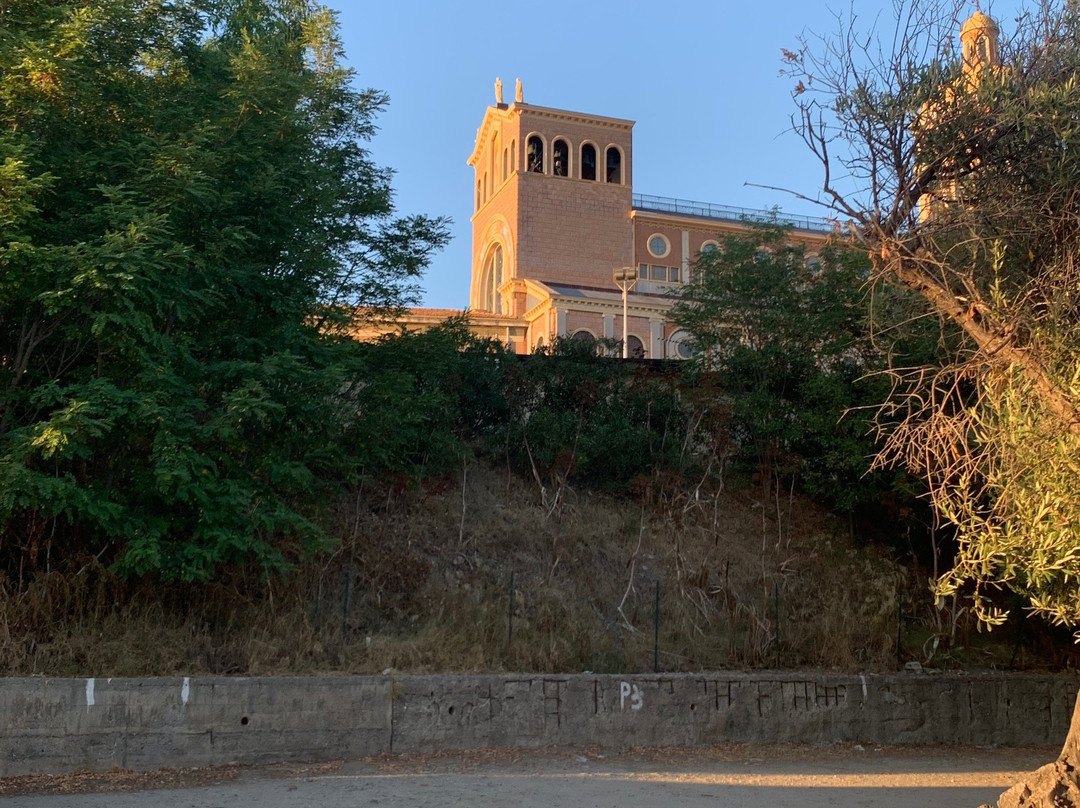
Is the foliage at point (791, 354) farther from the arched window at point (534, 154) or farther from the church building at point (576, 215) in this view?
the arched window at point (534, 154)

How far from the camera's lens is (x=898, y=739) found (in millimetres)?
11828

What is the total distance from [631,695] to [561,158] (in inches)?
1711

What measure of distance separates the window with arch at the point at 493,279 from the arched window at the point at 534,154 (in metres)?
4.81

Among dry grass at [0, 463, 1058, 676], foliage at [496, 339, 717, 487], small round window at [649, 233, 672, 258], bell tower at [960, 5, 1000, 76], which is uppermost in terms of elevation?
small round window at [649, 233, 672, 258]

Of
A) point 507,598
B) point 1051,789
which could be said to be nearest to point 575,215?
point 507,598

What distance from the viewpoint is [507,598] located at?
12.9m

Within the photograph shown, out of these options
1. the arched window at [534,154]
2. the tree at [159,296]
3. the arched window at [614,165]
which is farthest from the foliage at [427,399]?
the arched window at [614,165]

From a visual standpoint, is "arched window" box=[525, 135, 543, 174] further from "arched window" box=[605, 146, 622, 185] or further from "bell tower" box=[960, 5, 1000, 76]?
"bell tower" box=[960, 5, 1000, 76]

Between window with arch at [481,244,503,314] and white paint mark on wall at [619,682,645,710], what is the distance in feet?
137

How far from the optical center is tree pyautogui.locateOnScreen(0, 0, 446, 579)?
9.00 metres

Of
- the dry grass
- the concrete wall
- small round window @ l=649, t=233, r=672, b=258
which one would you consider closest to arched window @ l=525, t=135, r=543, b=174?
small round window @ l=649, t=233, r=672, b=258

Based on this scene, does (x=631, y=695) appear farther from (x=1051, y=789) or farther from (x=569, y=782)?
(x=1051, y=789)

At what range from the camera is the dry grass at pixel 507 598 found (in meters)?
10.4

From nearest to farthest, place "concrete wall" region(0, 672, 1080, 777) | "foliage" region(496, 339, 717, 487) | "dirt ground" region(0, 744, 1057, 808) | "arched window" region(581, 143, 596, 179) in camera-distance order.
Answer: "dirt ground" region(0, 744, 1057, 808)
"concrete wall" region(0, 672, 1080, 777)
"foliage" region(496, 339, 717, 487)
"arched window" region(581, 143, 596, 179)
